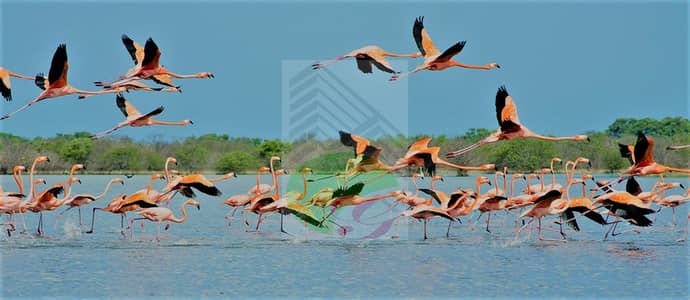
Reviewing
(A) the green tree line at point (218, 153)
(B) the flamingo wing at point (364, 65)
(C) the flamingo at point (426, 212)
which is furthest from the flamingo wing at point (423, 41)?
(A) the green tree line at point (218, 153)

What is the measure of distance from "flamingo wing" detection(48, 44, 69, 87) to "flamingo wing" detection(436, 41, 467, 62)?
4.58 m

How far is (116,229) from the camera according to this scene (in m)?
18.7

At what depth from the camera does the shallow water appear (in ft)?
41.5

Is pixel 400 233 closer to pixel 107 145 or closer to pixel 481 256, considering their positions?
pixel 481 256

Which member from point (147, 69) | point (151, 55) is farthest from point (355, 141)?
point (147, 69)

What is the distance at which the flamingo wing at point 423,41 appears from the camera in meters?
15.8

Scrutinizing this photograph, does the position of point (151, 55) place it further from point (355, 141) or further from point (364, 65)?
point (355, 141)

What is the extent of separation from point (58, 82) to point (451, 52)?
495cm

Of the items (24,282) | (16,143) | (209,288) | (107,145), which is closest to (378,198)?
(209,288)

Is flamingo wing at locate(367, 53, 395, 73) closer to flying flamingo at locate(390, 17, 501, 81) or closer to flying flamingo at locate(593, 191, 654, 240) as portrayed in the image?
flying flamingo at locate(390, 17, 501, 81)

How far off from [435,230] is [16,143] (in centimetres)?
3532

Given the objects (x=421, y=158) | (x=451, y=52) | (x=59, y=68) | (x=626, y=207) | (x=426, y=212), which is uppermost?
(x=451, y=52)

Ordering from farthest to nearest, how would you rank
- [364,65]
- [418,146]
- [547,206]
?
[547,206], [364,65], [418,146]

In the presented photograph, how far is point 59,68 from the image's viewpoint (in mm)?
15039
